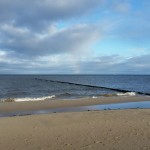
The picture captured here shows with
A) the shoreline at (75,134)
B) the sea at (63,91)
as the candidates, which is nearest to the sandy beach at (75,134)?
the shoreline at (75,134)

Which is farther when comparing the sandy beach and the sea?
the sea

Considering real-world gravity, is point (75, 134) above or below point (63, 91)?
above

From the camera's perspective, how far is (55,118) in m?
14.3

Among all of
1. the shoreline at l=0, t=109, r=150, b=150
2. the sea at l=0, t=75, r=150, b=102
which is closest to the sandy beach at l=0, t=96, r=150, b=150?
the shoreline at l=0, t=109, r=150, b=150

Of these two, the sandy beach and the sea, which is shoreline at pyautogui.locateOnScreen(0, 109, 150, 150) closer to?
the sandy beach

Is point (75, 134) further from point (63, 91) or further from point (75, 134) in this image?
point (63, 91)

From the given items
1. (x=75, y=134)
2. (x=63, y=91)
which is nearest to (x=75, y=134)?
(x=75, y=134)

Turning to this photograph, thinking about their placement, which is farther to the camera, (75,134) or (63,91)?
(63,91)

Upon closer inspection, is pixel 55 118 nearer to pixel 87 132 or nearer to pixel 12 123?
pixel 12 123

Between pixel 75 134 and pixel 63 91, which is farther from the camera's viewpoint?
pixel 63 91

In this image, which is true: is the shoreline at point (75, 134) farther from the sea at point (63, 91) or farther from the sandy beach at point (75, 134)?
the sea at point (63, 91)

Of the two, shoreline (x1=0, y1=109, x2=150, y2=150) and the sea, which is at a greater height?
shoreline (x1=0, y1=109, x2=150, y2=150)

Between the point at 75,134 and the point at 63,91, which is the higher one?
the point at 75,134

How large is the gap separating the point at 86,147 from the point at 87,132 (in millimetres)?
2153
